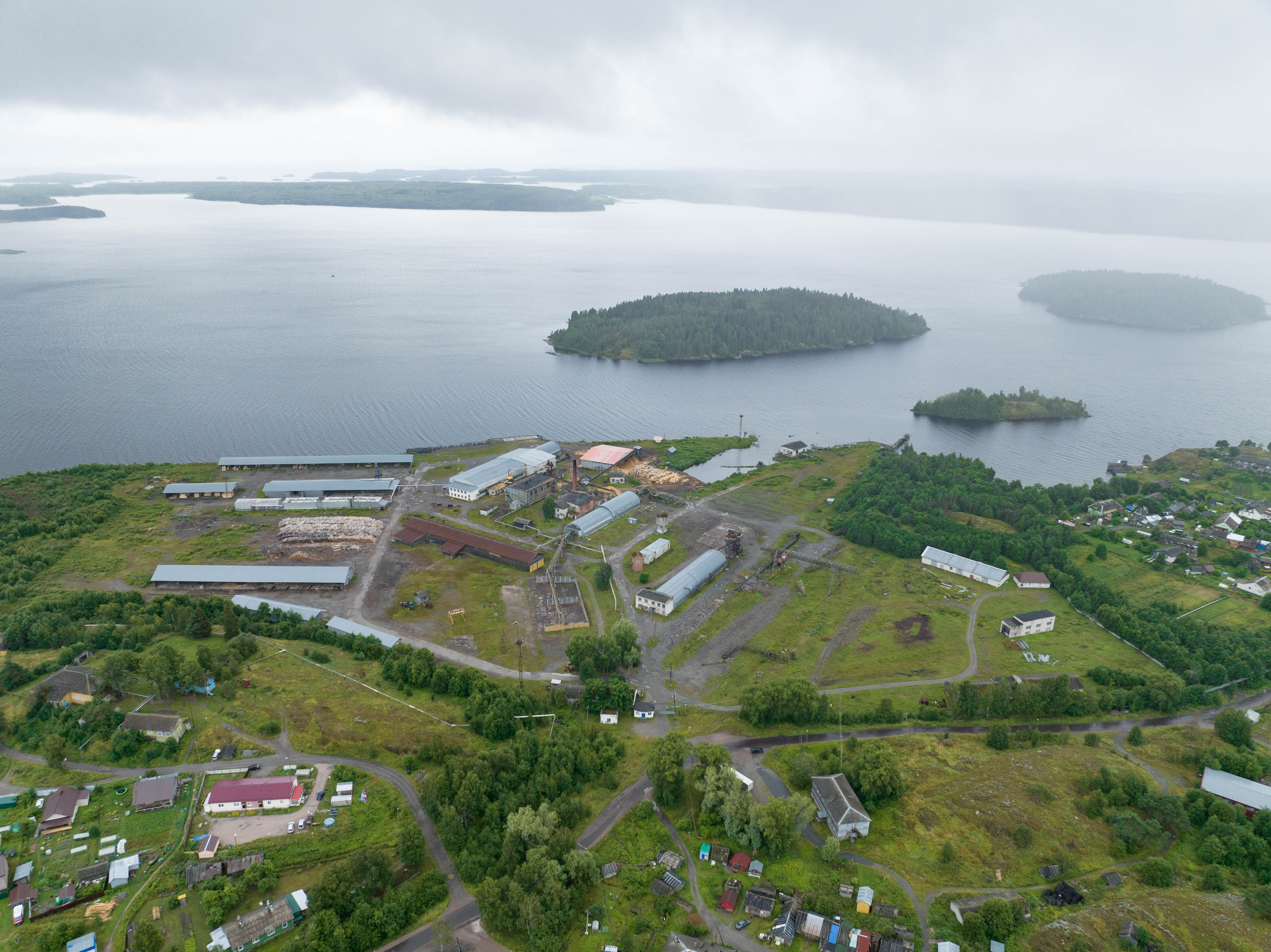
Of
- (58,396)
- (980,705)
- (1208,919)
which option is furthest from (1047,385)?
(58,396)

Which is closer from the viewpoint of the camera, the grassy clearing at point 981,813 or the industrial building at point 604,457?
the grassy clearing at point 981,813

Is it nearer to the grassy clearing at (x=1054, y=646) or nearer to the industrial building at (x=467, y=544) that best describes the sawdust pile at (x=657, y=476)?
the industrial building at (x=467, y=544)

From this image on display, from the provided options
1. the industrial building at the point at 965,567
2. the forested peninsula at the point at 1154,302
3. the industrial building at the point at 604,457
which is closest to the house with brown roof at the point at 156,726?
the industrial building at the point at 604,457

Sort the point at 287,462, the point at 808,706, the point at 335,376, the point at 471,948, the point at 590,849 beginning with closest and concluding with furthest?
1. the point at 471,948
2. the point at 590,849
3. the point at 808,706
4. the point at 287,462
5. the point at 335,376

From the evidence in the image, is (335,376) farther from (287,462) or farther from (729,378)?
(729,378)

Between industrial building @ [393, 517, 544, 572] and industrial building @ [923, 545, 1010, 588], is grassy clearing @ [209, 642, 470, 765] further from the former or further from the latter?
industrial building @ [923, 545, 1010, 588]

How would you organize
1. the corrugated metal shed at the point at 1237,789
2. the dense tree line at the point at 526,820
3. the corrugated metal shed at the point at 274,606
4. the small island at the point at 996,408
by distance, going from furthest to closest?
the small island at the point at 996,408, the corrugated metal shed at the point at 274,606, the corrugated metal shed at the point at 1237,789, the dense tree line at the point at 526,820
